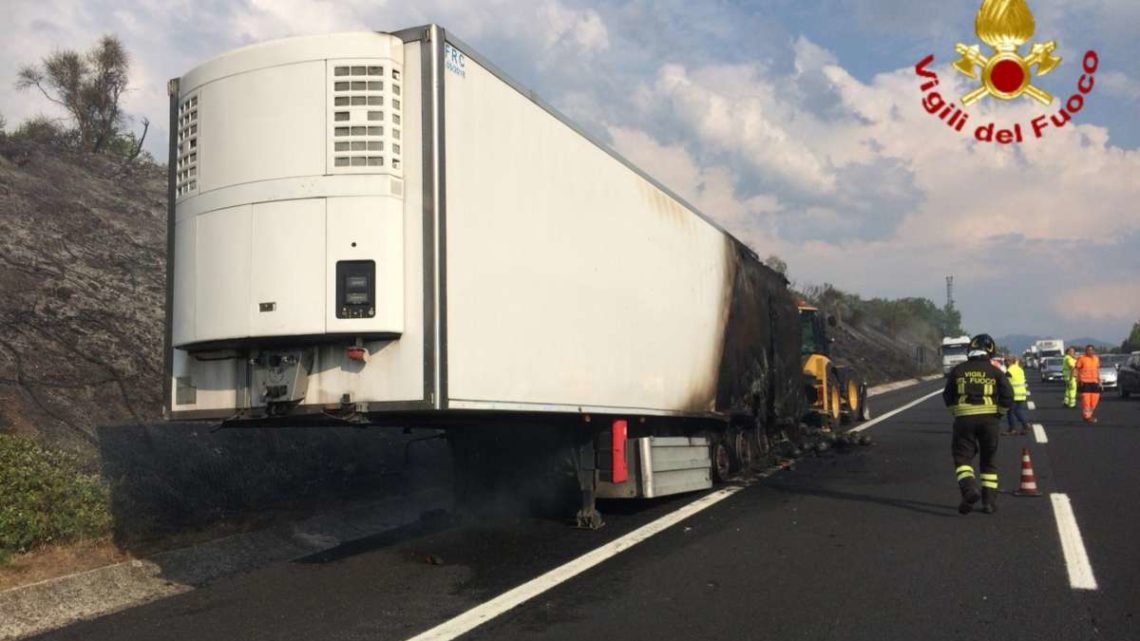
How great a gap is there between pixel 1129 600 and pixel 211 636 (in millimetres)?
5758

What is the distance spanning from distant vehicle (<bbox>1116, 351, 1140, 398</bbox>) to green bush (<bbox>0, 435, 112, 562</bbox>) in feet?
105

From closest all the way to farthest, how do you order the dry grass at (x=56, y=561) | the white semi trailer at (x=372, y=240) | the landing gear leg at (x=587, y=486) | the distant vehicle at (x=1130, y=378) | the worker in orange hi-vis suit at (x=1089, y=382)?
1. the white semi trailer at (x=372, y=240)
2. the dry grass at (x=56, y=561)
3. the landing gear leg at (x=587, y=486)
4. the worker in orange hi-vis suit at (x=1089, y=382)
5. the distant vehicle at (x=1130, y=378)

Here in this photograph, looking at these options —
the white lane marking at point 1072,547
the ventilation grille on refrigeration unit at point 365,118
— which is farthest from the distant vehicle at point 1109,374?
the ventilation grille on refrigeration unit at point 365,118

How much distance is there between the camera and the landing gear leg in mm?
9148

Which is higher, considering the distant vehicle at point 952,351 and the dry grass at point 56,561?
the distant vehicle at point 952,351

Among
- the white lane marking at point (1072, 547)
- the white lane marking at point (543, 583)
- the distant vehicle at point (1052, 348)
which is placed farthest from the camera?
the distant vehicle at point (1052, 348)

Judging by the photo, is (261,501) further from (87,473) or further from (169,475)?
(87,473)

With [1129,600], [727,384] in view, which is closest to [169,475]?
[727,384]

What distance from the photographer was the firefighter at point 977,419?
9.52 m

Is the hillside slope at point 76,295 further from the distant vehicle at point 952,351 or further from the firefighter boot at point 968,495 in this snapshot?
the distant vehicle at point 952,351

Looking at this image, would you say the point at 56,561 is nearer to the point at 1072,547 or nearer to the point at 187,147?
the point at 187,147

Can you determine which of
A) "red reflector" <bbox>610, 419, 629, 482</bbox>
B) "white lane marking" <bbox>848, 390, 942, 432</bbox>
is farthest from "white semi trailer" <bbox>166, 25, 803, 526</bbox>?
"white lane marking" <bbox>848, 390, 942, 432</bbox>

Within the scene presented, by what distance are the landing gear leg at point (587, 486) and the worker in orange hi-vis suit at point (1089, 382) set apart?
15.7 metres

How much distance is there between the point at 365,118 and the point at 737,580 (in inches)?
164
